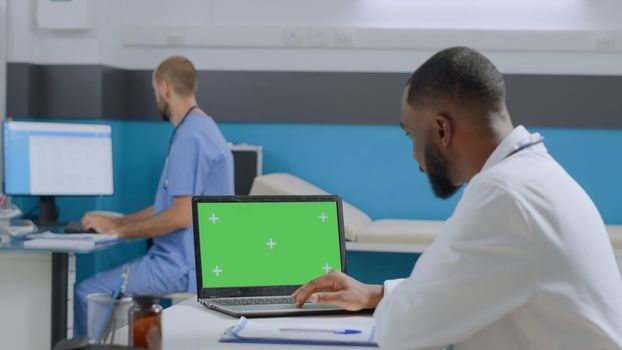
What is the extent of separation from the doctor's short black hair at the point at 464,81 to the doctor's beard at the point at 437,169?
0.09 m

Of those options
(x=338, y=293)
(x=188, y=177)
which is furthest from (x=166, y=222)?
(x=338, y=293)

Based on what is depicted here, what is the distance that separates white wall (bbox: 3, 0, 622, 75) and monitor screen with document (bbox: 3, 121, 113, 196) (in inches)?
28.1

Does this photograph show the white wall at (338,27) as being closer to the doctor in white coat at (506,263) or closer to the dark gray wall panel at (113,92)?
the dark gray wall panel at (113,92)

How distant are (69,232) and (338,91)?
5.46 ft

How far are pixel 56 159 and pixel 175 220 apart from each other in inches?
29.8

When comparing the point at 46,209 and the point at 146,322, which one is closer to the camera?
the point at 146,322

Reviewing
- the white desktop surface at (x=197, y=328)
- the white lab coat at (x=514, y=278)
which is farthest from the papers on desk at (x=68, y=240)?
the white lab coat at (x=514, y=278)

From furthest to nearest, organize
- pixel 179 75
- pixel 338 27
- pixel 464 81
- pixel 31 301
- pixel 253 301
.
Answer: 1. pixel 338 27
2. pixel 179 75
3. pixel 31 301
4. pixel 253 301
5. pixel 464 81

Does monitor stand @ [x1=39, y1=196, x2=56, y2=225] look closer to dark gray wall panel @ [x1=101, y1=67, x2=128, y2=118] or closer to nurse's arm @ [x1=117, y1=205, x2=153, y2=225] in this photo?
nurse's arm @ [x1=117, y1=205, x2=153, y2=225]

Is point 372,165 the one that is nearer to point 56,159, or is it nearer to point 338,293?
point 56,159

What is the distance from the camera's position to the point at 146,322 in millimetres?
1649

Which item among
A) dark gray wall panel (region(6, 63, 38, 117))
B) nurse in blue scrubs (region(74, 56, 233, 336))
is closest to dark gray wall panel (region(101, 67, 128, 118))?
dark gray wall panel (region(6, 63, 38, 117))

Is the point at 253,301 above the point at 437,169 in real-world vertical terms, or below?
below

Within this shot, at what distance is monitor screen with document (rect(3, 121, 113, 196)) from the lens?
4258 millimetres
